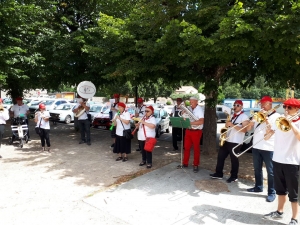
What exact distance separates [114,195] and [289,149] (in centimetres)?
326

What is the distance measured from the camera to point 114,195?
5.04m

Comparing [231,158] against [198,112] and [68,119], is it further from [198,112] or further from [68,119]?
[68,119]

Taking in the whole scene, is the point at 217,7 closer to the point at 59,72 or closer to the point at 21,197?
the point at 21,197

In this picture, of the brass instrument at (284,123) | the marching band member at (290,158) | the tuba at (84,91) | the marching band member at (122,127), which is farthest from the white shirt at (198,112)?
the tuba at (84,91)

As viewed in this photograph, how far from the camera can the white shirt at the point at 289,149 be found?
3811mm

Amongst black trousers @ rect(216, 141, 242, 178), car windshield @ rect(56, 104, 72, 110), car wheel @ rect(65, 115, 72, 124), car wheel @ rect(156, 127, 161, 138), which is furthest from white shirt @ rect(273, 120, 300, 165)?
car windshield @ rect(56, 104, 72, 110)

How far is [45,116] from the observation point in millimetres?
8141

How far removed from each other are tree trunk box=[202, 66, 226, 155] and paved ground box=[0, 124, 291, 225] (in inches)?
56.0

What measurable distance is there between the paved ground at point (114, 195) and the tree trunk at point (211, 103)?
1.42m

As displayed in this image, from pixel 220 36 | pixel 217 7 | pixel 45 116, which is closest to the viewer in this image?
pixel 220 36

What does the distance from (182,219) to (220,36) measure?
3.58 meters

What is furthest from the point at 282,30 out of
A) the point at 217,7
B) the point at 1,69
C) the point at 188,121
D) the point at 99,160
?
the point at 1,69

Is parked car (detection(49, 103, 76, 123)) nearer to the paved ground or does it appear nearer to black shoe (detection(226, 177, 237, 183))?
the paved ground

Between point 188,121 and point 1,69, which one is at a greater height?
point 1,69
